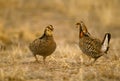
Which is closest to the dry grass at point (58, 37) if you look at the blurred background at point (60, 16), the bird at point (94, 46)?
the blurred background at point (60, 16)

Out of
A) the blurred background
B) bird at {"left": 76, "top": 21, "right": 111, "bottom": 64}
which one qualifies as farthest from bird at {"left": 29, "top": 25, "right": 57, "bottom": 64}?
the blurred background

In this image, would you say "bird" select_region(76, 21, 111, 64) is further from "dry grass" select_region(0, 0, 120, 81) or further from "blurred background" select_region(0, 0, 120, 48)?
"blurred background" select_region(0, 0, 120, 48)

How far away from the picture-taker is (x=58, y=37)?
1666 cm

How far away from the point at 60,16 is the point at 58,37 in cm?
231

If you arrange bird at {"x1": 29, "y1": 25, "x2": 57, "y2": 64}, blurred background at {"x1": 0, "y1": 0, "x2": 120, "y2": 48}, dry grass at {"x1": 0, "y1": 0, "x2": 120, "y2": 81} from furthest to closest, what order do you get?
blurred background at {"x1": 0, "y1": 0, "x2": 120, "y2": 48} → bird at {"x1": 29, "y1": 25, "x2": 57, "y2": 64} → dry grass at {"x1": 0, "y1": 0, "x2": 120, "y2": 81}

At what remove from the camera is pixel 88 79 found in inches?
361

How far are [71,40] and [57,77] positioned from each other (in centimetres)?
684

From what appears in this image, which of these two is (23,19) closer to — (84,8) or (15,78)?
(84,8)

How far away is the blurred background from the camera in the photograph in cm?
1705

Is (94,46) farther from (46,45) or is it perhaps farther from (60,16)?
(60,16)

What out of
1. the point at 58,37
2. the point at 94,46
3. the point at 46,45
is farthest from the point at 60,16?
the point at 94,46

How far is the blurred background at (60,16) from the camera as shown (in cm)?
1705

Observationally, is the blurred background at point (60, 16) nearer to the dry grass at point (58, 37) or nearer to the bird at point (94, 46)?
the dry grass at point (58, 37)

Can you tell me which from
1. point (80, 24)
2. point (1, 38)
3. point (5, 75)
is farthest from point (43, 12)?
point (5, 75)
